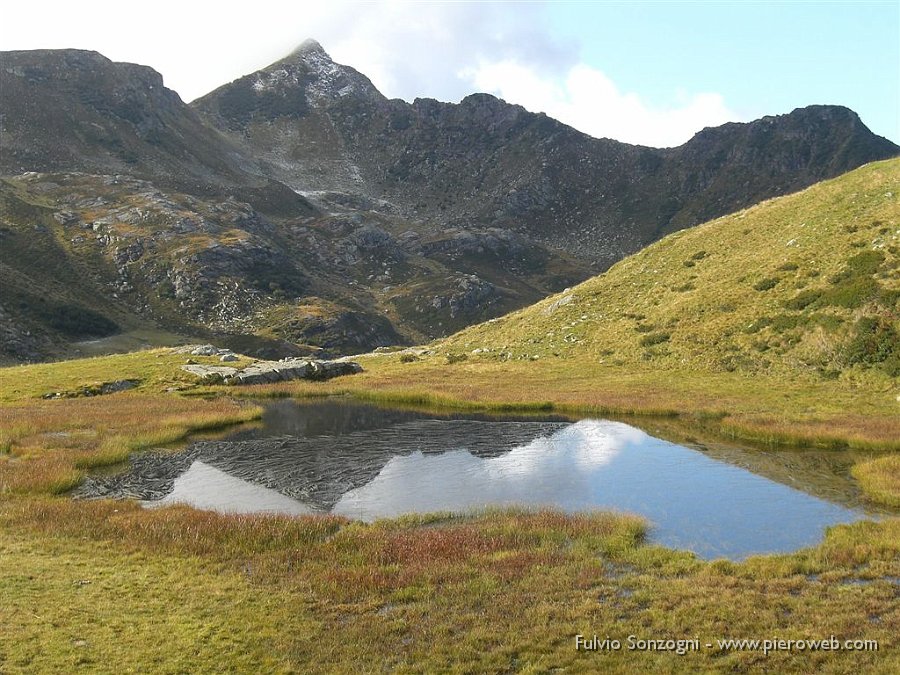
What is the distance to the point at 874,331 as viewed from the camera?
154 ft

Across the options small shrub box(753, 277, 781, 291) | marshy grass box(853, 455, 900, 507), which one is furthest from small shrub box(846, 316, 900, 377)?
marshy grass box(853, 455, 900, 507)

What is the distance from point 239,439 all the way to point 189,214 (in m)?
179

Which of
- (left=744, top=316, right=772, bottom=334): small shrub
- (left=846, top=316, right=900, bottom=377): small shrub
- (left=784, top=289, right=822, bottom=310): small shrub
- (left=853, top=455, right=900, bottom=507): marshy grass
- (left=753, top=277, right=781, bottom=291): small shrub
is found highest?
(left=753, top=277, right=781, bottom=291): small shrub

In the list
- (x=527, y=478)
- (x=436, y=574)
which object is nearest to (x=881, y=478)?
(x=527, y=478)

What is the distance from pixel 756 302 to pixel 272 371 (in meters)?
53.1

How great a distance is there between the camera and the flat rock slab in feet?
216

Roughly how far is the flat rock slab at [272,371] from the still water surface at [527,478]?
904 inches

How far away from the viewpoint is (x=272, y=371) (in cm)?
6962

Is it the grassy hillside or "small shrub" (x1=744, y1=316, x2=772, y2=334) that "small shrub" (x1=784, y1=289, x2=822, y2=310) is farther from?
"small shrub" (x1=744, y1=316, x2=772, y2=334)

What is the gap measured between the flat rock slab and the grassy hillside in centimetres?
1561

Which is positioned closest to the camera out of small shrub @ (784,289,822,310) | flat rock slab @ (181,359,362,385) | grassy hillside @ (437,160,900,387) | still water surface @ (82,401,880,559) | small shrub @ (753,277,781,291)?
still water surface @ (82,401,880,559)

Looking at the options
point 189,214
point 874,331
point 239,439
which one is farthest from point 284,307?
point 874,331

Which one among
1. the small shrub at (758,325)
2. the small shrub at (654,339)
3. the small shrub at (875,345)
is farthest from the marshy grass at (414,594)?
the small shrub at (654,339)

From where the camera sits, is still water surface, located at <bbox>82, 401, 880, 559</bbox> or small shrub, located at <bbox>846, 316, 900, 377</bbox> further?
small shrub, located at <bbox>846, 316, 900, 377</bbox>
